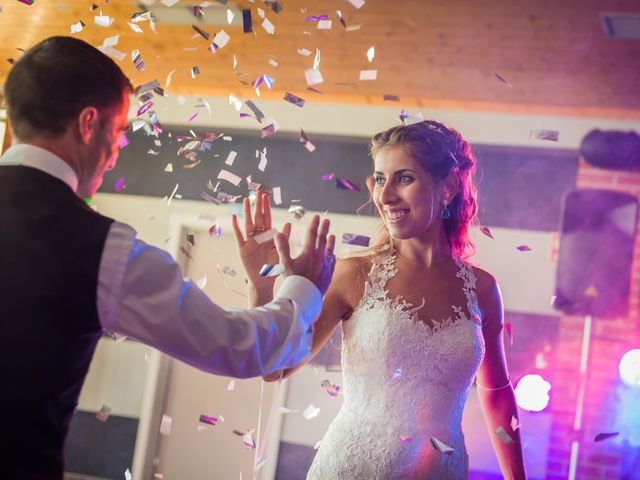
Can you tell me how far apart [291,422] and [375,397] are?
3.42 m

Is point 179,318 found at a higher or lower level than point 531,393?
higher

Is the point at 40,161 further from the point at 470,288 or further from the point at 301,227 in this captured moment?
the point at 301,227

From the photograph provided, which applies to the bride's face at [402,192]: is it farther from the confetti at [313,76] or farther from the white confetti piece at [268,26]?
the white confetti piece at [268,26]

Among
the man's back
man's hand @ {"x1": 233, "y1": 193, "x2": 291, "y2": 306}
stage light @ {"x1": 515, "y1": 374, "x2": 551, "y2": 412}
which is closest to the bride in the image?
man's hand @ {"x1": 233, "y1": 193, "x2": 291, "y2": 306}

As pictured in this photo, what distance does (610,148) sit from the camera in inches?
191

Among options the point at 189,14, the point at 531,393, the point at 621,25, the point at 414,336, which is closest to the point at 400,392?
the point at 414,336

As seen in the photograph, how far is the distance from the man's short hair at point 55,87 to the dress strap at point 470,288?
135cm

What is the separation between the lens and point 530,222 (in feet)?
17.1

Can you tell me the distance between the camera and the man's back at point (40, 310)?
126cm

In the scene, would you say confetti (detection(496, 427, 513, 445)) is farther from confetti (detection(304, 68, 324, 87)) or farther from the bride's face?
confetti (detection(304, 68, 324, 87))

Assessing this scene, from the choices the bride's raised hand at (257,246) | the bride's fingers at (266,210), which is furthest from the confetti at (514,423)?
the bride's fingers at (266,210)

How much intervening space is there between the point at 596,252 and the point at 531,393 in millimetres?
1030

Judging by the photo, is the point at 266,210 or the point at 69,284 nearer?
the point at 69,284

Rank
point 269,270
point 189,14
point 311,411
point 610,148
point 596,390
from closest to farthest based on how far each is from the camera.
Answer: point 269,270 → point 189,14 → point 610,148 → point 596,390 → point 311,411
